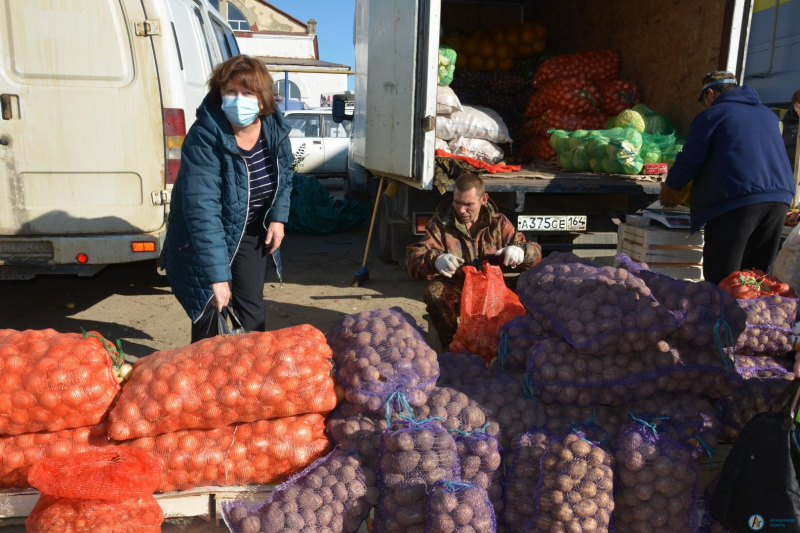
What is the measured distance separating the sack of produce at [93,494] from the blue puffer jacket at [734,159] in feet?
12.2

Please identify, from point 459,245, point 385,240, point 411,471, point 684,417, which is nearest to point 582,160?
point 459,245

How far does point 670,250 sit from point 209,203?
3.54m

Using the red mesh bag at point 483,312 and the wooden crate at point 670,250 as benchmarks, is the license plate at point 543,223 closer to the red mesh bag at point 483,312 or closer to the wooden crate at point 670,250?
the wooden crate at point 670,250

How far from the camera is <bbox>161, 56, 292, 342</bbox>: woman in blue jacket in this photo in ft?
9.79

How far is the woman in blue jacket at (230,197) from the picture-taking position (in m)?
2.98

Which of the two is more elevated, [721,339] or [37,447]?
[721,339]

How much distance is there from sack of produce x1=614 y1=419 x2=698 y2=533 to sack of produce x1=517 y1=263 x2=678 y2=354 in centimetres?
36

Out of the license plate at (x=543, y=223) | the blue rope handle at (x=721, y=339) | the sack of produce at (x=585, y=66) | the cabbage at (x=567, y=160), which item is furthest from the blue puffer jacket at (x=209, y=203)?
the sack of produce at (x=585, y=66)

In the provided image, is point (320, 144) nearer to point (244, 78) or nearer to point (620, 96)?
point (620, 96)

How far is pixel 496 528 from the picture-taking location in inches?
90.0

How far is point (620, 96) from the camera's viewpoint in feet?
22.6

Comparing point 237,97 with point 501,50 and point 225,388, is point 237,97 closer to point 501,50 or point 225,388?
point 225,388

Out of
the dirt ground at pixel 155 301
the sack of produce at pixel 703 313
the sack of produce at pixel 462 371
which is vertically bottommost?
the dirt ground at pixel 155 301

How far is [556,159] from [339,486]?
556cm
